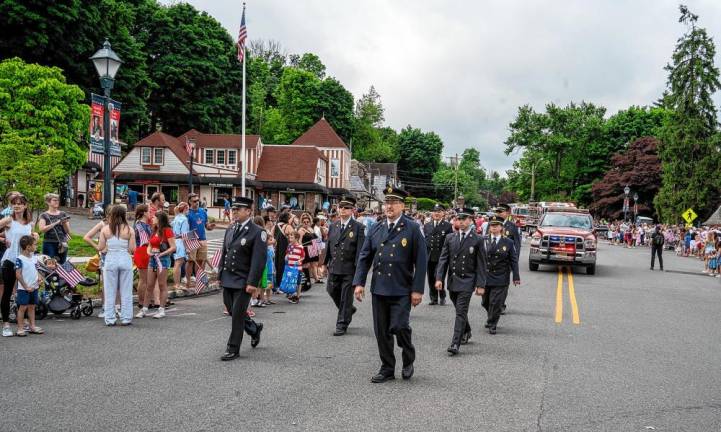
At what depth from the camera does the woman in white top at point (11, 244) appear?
30.5ft

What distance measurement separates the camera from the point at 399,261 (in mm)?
7238

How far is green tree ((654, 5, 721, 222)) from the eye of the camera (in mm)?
53000

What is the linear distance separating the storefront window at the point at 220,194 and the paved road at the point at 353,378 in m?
40.3

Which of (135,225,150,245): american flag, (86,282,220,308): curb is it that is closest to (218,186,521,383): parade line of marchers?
(135,225,150,245): american flag

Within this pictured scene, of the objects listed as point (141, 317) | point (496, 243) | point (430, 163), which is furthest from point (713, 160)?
point (430, 163)

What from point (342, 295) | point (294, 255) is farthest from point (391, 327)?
point (294, 255)

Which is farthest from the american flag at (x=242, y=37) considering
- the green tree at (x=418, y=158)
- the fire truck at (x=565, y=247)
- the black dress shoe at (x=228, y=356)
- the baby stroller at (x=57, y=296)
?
the green tree at (x=418, y=158)

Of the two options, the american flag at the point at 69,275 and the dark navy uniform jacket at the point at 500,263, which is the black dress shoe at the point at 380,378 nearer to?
the dark navy uniform jacket at the point at 500,263

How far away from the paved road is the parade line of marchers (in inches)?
13.3

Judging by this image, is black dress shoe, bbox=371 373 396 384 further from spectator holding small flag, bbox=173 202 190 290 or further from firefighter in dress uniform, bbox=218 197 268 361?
spectator holding small flag, bbox=173 202 190 290

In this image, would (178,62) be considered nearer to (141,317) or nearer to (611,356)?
(141,317)

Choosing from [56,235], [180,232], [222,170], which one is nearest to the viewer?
[56,235]

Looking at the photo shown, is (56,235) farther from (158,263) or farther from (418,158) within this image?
(418,158)

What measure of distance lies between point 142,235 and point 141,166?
140 ft
